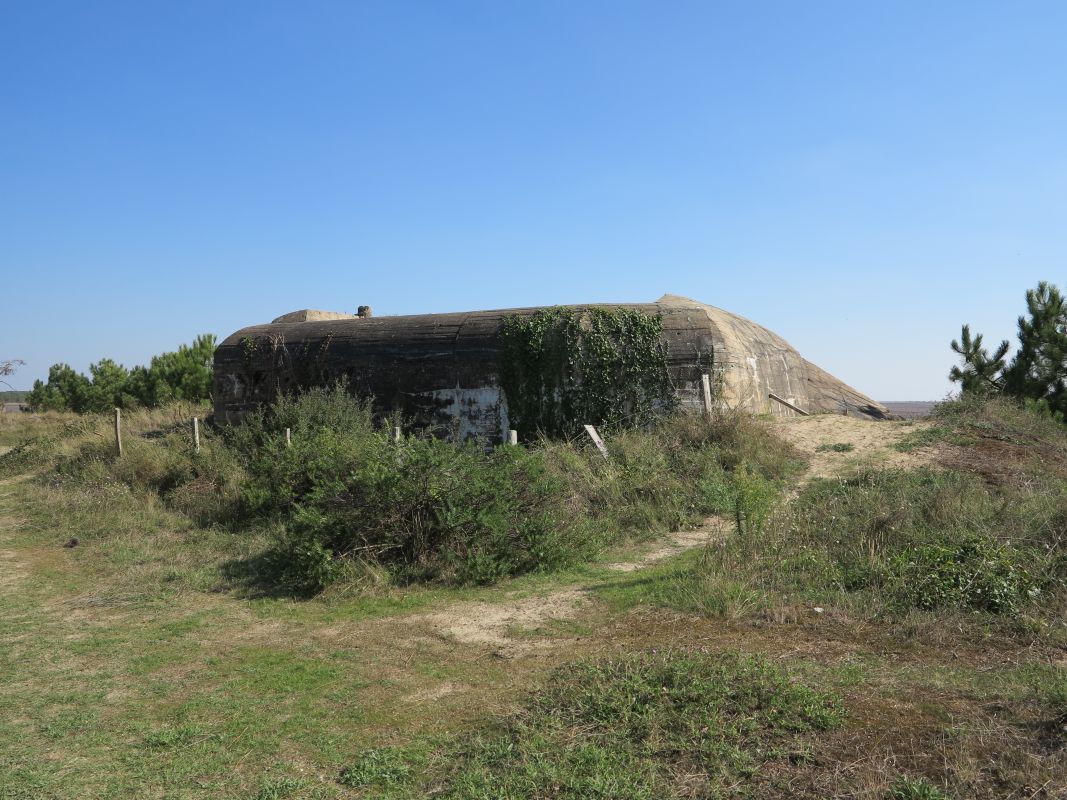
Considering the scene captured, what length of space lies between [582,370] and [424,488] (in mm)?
6981

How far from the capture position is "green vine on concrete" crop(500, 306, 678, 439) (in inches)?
577

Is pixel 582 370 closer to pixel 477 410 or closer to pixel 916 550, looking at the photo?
pixel 477 410

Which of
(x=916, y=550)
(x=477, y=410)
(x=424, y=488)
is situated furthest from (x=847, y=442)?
(x=424, y=488)

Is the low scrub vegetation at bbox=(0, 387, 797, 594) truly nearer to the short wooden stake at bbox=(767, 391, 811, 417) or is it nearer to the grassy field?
the grassy field

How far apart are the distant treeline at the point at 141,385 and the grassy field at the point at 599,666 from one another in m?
19.9

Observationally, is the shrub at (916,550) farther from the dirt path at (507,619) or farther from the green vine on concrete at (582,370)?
the green vine on concrete at (582,370)

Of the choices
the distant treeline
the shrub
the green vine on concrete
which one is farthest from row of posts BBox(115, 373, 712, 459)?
the distant treeline

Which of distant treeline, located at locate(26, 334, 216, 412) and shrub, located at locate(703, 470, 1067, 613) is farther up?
distant treeline, located at locate(26, 334, 216, 412)

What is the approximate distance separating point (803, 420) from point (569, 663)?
37.2 feet

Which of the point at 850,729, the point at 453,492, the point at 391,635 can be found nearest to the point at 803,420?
the point at 453,492

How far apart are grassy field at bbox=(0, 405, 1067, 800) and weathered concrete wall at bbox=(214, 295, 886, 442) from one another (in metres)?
4.85

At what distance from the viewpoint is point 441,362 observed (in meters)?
15.8

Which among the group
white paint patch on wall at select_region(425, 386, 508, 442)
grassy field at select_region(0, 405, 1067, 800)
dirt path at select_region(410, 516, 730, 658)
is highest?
white paint patch on wall at select_region(425, 386, 508, 442)

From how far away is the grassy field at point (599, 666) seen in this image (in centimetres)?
386
